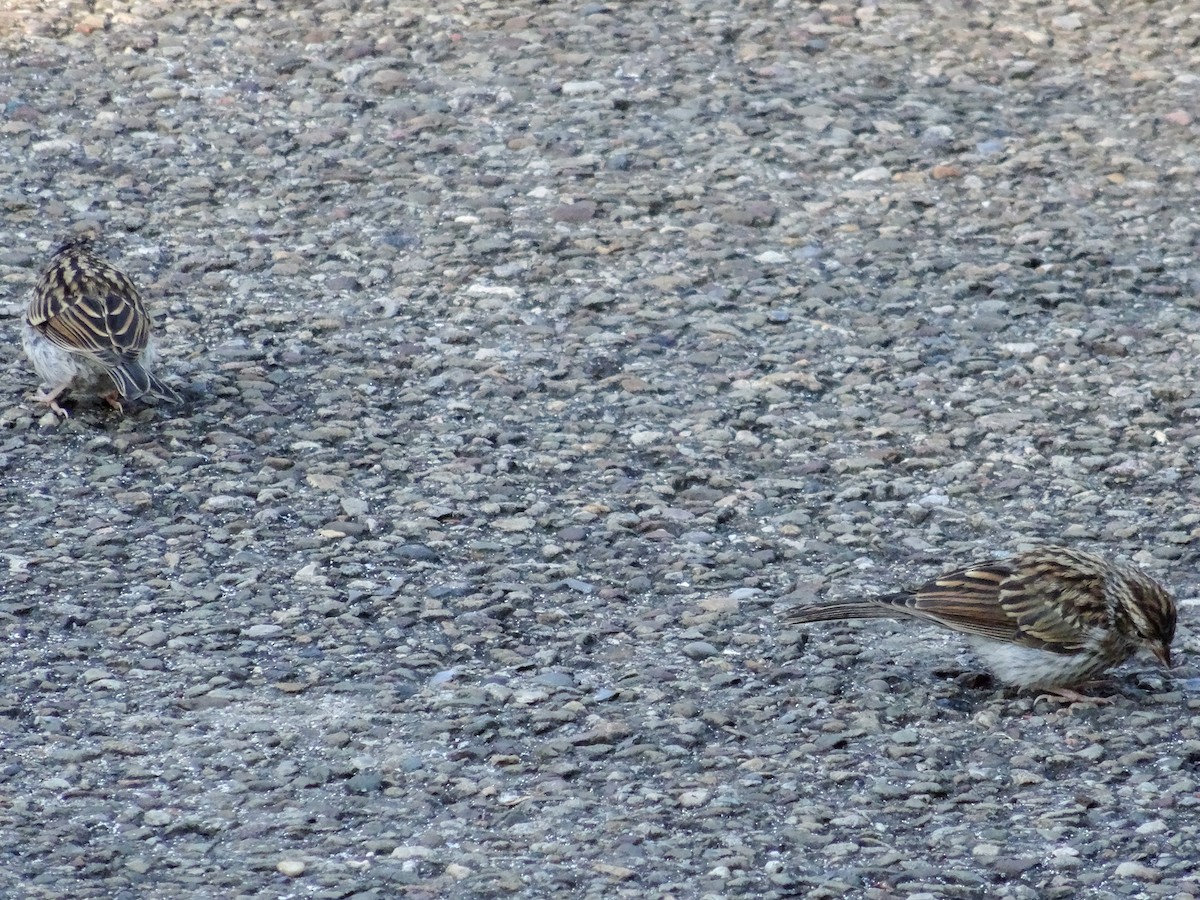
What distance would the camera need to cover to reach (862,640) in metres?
7.04

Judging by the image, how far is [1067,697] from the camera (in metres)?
6.52

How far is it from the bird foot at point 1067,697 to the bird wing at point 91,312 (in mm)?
4576

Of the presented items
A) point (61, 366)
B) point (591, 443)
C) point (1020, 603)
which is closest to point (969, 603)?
point (1020, 603)

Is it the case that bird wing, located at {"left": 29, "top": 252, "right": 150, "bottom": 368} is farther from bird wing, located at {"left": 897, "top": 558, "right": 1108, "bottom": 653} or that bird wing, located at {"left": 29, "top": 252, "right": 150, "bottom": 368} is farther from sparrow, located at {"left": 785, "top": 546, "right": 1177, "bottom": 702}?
bird wing, located at {"left": 897, "top": 558, "right": 1108, "bottom": 653}

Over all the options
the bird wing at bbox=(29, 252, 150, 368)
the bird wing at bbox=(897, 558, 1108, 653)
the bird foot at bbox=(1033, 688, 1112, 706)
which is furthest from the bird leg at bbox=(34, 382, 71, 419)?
the bird foot at bbox=(1033, 688, 1112, 706)

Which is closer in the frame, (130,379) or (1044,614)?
(1044,614)

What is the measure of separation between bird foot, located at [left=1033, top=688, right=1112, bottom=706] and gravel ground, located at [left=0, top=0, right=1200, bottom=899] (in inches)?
2.7

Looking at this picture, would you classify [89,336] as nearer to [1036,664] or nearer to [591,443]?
[591,443]

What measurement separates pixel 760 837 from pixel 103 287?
15.4 feet

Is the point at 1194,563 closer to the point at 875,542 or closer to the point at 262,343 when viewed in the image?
Result: the point at 875,542

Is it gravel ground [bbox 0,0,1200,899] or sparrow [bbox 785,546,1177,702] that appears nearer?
gravel ground [bbox 0,0,1200,899]

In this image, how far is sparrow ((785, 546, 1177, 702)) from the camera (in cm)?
645

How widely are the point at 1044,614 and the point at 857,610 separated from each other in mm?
697

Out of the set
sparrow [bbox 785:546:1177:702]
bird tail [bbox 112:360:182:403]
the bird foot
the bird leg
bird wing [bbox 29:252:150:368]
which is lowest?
the bird foot
